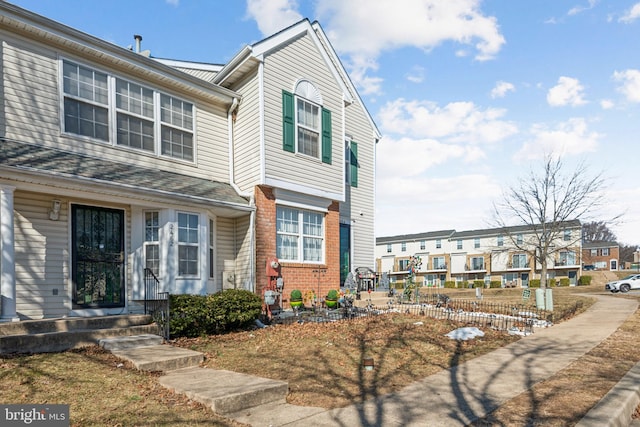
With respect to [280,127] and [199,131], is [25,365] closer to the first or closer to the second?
[199,131]

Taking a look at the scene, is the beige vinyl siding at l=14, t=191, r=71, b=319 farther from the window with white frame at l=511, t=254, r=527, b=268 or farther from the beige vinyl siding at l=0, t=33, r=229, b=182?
the window with white frame at l=511, t=254, r=527, b=268

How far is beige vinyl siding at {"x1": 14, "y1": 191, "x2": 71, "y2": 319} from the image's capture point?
838cm

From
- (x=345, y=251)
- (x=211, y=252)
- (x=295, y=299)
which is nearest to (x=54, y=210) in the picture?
(x=211, y=252)

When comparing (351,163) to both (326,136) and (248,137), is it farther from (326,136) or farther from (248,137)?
(248,137)

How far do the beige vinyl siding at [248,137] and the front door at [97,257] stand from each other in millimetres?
3507

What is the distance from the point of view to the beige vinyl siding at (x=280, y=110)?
39.4ft

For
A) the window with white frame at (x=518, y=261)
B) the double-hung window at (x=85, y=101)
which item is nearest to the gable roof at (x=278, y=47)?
the double-hung window at (x=85, y=101)

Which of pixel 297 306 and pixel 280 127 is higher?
pixel 280 127

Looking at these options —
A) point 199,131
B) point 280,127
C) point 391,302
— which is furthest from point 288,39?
Answer: point 391,302

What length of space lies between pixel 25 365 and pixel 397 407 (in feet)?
15.7

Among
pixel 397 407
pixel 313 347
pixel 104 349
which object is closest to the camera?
pixel 397 407

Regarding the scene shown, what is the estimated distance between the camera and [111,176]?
29.6 ft

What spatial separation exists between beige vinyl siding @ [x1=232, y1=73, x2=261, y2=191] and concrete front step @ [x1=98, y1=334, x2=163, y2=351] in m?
5.27

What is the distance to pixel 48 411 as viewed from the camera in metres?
4.30
